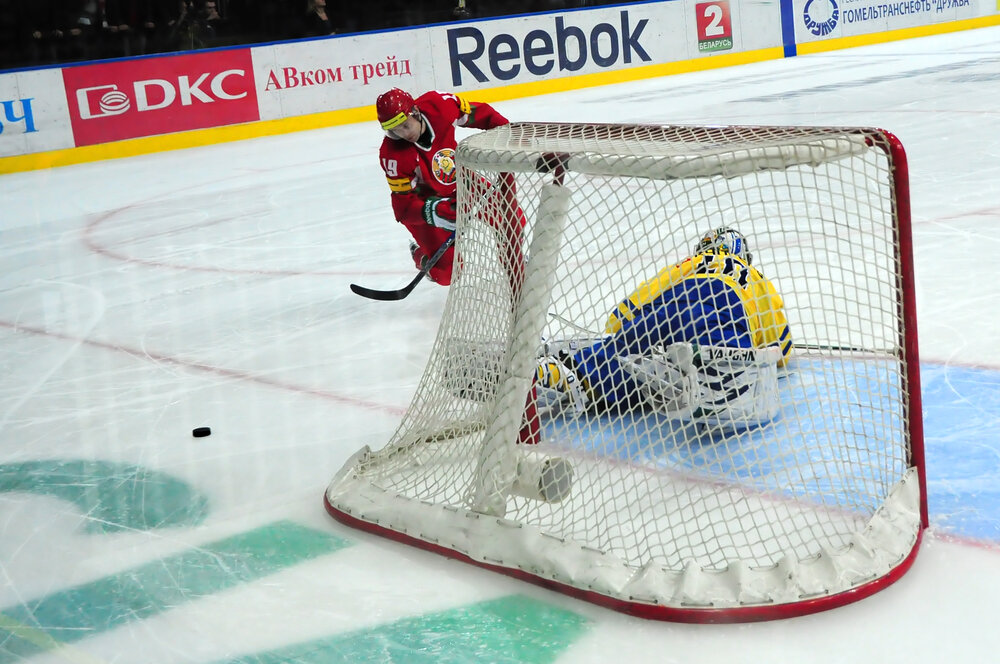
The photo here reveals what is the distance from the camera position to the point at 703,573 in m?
→ 1.61

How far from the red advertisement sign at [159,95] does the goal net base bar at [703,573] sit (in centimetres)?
796

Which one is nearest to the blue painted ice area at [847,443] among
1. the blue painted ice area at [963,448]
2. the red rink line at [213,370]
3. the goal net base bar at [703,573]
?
the blue painted ice area at [963,448]

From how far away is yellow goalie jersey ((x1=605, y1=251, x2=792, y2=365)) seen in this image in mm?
2145

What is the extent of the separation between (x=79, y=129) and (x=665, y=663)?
845 centimetres

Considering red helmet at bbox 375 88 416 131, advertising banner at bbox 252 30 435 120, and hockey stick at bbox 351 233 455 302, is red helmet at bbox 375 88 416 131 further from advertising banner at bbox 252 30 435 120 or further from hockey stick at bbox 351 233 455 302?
advertising banner at bbox 252 30 435 120

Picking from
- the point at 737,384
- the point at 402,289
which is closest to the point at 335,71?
the point at 402,289

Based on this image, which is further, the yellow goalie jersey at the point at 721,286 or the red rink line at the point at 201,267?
the red rink line at the point at 201,267

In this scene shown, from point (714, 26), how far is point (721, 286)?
11.1 meters

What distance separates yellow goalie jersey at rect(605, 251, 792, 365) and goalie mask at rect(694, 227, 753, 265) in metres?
0.03

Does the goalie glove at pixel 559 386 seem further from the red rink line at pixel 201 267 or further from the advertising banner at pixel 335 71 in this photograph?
the advertising banner at pixel 335 71

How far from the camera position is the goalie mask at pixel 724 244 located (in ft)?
7.40

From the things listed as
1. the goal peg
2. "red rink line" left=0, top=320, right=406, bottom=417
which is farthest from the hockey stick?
the goal peg

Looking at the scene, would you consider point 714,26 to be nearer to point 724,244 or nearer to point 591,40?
point 591,40

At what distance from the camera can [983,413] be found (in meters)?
2.19
